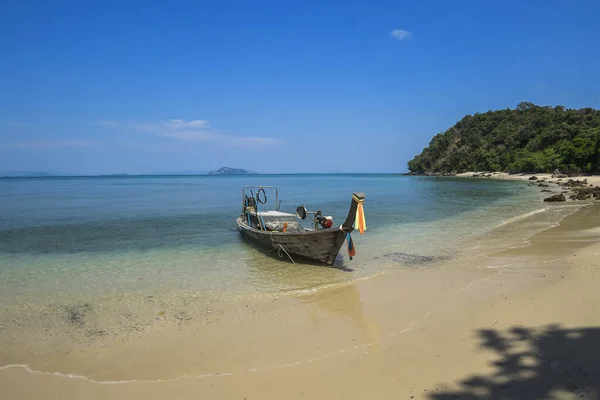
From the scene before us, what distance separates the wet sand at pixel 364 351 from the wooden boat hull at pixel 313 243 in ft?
9.21

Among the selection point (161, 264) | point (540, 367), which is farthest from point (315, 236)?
point (540, 367)

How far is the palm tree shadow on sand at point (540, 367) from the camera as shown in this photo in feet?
13.6

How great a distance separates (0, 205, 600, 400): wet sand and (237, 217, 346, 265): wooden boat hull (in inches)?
111

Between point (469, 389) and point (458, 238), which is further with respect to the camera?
point (458, 238)

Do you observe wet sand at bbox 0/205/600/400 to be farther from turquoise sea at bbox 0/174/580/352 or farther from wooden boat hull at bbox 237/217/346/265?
wooden boat hull at bbox 237/217/346/265

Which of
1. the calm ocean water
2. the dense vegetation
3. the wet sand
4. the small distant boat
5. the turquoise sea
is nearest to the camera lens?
the wet sand

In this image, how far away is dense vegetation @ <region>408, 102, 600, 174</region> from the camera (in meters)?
59.0

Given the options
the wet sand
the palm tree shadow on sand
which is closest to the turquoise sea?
the wet sand

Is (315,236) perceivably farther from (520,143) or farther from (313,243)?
(520,143)

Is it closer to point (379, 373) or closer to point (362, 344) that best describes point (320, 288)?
point (362, 344)

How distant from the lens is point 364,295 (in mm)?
8852

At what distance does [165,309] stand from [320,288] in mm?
3962

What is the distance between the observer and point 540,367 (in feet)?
15.2

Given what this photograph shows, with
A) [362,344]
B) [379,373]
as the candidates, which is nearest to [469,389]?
[379,373]
